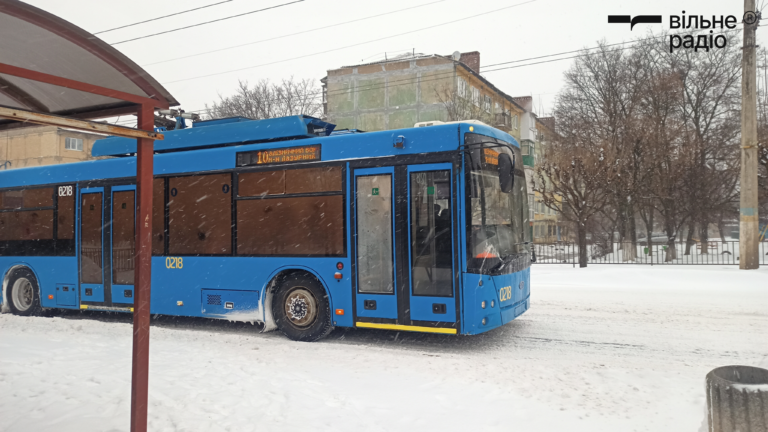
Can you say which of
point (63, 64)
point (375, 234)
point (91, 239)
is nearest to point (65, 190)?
point (91, 239)

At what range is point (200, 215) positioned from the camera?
30.4ft

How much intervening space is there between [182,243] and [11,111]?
6.50 meters

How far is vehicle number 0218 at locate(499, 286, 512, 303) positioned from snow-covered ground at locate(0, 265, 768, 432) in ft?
2.34

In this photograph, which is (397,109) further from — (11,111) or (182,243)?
(11,111)

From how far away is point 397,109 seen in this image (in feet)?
143

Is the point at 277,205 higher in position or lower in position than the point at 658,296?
higher

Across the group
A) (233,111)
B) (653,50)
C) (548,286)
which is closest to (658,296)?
(548,286)

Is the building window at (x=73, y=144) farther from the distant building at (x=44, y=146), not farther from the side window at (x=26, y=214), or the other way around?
the side window at (x=26, y=214)

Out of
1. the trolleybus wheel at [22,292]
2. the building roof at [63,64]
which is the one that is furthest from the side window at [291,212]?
the trolleybus wheel at [22,292]

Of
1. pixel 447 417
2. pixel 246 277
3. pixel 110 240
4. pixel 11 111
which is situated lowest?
pixel 447 417

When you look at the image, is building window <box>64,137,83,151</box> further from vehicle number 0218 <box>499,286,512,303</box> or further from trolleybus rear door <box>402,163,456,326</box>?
vehicle number 0218 <box>499,286,512,303</box>

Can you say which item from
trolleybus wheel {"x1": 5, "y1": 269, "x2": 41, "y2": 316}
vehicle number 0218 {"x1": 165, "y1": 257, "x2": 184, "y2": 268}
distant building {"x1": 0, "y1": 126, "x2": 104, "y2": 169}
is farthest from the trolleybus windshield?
distant building {"x1": 0, "y1": 126, "x2": 104, "y2": 169}

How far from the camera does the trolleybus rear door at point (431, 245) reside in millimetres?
7383

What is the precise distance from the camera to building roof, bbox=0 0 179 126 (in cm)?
344
